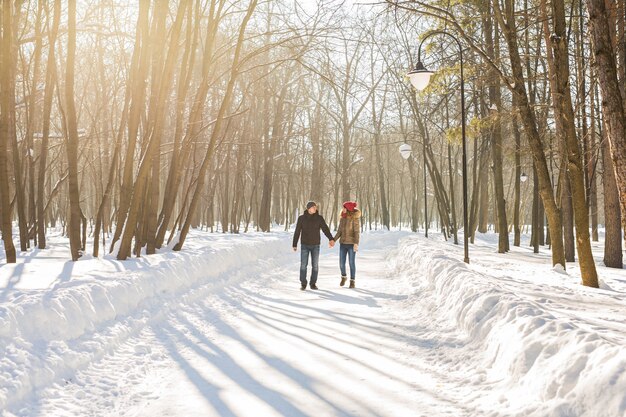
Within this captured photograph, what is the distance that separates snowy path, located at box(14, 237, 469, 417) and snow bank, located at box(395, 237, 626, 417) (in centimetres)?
43

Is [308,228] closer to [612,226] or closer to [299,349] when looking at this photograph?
[299,349]

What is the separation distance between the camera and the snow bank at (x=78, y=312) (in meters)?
4.58

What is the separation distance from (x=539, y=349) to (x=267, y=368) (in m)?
2.64

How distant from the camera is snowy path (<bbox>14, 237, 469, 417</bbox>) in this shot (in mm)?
4293

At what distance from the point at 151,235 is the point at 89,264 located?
4.03 metres

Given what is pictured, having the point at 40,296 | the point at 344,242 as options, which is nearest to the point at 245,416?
the point at 40,296

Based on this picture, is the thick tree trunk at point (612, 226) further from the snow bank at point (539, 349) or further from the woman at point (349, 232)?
the woman at point (349, 232)

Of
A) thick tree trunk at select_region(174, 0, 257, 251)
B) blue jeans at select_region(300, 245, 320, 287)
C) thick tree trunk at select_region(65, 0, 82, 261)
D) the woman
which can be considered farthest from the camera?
thick tree trunk at select_region(174, 0, 257, 251)

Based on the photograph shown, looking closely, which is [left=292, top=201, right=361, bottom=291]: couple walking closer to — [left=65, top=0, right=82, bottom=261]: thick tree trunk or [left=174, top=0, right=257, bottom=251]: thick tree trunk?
[left=174, top=0, right=257, bottom=251]: thick tree trunk

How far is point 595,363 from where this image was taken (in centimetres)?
365

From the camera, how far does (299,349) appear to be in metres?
6.06

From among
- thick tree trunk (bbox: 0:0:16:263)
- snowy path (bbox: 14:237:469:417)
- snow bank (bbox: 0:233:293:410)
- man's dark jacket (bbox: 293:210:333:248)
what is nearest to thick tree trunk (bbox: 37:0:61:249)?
thick tree trunk (bbox: 0:0:16:263)

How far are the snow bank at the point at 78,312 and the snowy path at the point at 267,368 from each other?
0.63 feet

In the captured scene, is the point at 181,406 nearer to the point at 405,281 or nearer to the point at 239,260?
the point at 405,281
